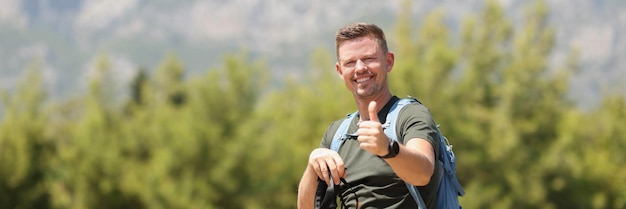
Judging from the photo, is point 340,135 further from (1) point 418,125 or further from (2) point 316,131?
(2) point 316,131

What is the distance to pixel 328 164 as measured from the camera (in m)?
2.18

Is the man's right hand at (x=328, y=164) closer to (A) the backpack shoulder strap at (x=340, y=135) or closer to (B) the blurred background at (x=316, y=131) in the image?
(A) the backpack shoulder strap at (x=340, y=135)

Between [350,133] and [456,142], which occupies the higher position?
[350,133]

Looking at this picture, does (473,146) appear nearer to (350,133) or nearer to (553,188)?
(553,188)

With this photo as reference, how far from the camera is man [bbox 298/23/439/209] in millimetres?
2160

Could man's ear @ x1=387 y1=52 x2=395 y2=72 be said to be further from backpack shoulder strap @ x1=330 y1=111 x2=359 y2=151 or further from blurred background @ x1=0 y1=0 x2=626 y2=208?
blurred background @ x1=0 y1=0 x2=626 y2=208

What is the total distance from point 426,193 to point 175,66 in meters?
26.5

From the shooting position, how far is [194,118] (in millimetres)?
18500

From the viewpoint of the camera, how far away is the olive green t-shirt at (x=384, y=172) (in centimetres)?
214

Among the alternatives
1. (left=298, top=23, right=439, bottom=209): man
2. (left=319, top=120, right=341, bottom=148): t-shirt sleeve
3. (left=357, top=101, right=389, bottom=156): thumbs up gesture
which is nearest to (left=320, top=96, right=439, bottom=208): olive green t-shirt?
(left=298, top=23, right=439, bottom=209): man

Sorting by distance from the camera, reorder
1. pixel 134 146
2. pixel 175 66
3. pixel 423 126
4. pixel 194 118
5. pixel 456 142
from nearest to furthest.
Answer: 1. pixel 423 126
2. pixel 456 142
3. pixel 194 118
4. pixel 134 146
5. pixel 175 66

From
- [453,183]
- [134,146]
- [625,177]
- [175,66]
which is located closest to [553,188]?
[625,177]

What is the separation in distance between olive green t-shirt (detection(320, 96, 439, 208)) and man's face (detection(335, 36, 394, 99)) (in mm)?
69

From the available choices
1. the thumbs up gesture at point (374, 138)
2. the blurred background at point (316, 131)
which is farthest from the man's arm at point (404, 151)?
the blurred background at point (316, 131)
